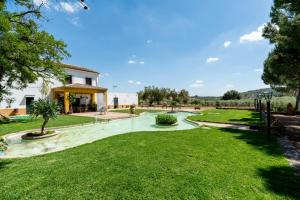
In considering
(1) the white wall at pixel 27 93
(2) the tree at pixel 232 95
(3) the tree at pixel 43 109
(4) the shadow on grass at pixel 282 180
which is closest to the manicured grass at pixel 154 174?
(4) the shadow on grass at pixel 282 180

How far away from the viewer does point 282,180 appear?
3.89m

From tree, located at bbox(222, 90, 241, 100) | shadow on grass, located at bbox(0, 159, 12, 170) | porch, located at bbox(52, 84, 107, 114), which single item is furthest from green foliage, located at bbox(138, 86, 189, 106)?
shadow on grass, located at bbox(0, 159, 12, 170)

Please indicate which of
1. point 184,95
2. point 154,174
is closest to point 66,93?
point 154,174

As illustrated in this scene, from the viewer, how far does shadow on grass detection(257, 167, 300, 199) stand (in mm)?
3427

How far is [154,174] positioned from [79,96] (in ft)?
86.1

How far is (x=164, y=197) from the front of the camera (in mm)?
3242

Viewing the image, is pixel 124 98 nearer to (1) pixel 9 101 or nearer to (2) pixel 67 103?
(2) pixel 67 103

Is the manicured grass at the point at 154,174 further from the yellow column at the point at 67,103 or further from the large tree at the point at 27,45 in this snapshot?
the yellow column at the point at 67,103

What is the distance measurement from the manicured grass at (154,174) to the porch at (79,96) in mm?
15509

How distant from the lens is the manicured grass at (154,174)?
339cm

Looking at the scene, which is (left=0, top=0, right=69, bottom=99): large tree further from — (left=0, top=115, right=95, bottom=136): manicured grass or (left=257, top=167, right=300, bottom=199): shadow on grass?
(left=257, top=167, right=300, bottom=199): shadow on grass

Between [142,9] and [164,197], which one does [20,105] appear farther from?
[164,197]

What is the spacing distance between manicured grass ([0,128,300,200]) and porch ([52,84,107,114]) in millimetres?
15509

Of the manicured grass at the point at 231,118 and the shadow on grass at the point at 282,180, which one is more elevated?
the manicured grass at the point at 231,118
